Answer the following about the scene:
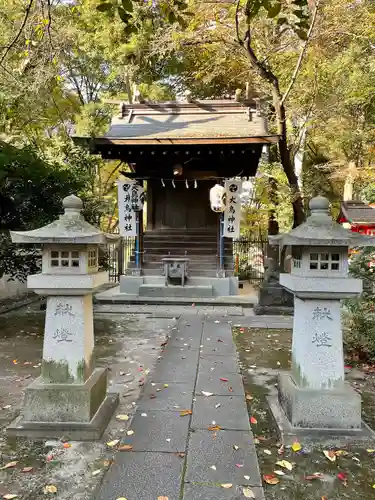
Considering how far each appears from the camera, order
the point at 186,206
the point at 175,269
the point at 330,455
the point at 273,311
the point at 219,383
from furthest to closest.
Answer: the point at 186,206 → the point at 175,269 → the point at 273,311 → the point at 219,383 → the point at 330,455

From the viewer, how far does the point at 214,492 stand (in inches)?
103

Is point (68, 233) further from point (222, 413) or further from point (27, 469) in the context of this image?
point (222, 413)

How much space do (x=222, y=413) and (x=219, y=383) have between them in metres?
0.81

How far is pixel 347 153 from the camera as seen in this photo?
1772 cm

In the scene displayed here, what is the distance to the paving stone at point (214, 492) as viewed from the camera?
8.39 feet

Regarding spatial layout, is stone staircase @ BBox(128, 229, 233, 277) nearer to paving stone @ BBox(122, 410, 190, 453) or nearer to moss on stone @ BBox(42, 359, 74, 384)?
paving stone @ BBox(122, 410, 190, 453)

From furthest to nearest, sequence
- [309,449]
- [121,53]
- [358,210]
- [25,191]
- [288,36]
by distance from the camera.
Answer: [121,53] → [288,36] → [358,210] → [25,191] → [309,449]

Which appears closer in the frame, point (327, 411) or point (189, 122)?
point (327, 411)

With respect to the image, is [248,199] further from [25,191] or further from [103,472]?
[103,472]

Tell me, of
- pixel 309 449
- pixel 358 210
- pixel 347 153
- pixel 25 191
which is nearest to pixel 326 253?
pixel 309 449

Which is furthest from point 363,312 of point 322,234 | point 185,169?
point 185,169

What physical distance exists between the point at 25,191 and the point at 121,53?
12.2 m

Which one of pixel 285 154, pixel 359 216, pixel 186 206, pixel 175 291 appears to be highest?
pixel 285 154

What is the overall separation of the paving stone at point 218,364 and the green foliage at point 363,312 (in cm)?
184
